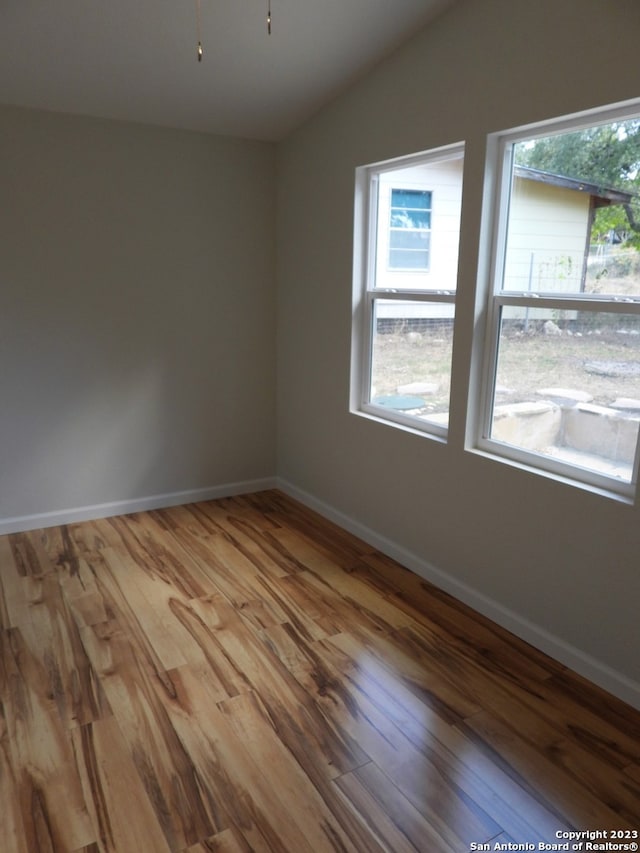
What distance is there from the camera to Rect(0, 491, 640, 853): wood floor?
5.69ft

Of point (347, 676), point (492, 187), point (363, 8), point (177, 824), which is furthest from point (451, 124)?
point (177, 824)

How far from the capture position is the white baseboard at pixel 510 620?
226cm

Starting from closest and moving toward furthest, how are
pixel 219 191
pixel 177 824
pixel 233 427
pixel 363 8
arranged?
pixel 177 824, pixel 363 8, pixel 219 191, pixel 233 427

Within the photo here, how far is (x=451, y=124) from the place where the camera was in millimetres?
2723

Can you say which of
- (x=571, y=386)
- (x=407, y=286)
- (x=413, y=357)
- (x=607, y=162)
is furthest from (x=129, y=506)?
(x=607, y=162)

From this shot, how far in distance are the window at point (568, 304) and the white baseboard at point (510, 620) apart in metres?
0.66

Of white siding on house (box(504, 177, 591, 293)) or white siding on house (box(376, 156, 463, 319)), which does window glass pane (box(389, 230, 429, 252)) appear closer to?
white siding on house (box(376, 156, 463, 319))

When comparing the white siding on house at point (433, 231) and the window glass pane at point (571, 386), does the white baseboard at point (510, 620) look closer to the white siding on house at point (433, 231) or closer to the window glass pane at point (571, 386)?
the window glass pane at point (571, 386)

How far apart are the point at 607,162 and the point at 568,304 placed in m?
0.51

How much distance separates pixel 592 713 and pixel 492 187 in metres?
2.09

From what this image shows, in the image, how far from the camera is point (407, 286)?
10.8ft

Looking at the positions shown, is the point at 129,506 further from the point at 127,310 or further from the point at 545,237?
the point at 545,237

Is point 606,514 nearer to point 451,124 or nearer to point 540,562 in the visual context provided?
point 540,562

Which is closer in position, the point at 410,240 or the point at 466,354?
the point at 466,354
